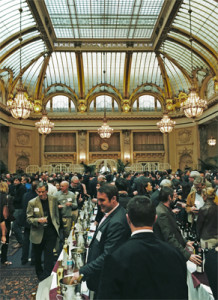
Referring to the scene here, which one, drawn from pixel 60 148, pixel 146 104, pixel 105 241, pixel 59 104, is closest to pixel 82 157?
pixel 60 148

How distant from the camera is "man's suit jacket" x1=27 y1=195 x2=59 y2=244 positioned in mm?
4355

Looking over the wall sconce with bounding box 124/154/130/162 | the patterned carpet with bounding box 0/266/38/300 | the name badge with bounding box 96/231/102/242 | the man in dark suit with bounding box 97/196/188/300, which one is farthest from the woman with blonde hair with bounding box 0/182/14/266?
the wall sconce with bounding box 124/154/130/162

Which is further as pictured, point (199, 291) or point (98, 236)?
point (199, 291)

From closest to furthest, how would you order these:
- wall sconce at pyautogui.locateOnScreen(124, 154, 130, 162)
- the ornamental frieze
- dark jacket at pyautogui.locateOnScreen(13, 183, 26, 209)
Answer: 1. dark jacket at pyautogui.locateOnScreen(13, 183, 26, 209)
2. the ornamental frieze
3. wall sconce at pyautogui.locateOnScreen(124, 154, 130, 162)

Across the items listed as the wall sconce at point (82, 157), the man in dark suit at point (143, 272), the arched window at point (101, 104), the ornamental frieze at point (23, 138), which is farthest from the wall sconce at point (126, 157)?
the man in dark suit at point (143, 272)

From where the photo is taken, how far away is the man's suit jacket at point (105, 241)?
212cm

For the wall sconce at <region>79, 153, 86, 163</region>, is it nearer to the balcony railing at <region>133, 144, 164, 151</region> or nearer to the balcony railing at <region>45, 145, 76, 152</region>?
the balcony railing at <region>45, 145, 76, 152</region>

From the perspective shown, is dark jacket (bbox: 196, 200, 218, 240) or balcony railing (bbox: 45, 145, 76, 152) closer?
dark jacket (bbox: 196, 200, 218, 240)

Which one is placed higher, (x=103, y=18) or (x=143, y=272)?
(x=103, y=18)

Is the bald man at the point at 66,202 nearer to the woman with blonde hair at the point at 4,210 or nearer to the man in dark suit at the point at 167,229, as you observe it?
the woman with blonde hair at the point at 4,210

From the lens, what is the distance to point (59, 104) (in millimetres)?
23781

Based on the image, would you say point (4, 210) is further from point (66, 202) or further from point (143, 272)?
point (143, 272)

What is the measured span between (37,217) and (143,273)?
3.38 metres

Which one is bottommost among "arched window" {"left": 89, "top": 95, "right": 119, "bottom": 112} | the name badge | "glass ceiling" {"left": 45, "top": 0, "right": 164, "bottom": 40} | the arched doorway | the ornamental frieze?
the name badge
